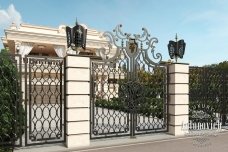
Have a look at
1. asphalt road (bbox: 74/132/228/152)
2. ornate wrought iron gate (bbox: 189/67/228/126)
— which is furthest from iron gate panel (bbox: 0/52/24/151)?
ornate wrought iron gate (bbox: 189/67/228/126)

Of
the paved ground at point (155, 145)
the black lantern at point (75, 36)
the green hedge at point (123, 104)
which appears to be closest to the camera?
the paved ground at point (155, 145)

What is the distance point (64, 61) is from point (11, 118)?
1.84 m

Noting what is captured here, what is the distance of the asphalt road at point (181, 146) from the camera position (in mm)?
6746

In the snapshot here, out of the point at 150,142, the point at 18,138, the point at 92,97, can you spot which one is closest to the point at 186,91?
the point at 150,142

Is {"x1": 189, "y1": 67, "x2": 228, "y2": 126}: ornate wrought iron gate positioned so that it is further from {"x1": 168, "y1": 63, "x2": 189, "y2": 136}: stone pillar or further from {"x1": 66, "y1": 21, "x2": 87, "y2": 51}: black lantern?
{"x1": 66, "y1": 21, "x2": 87, "y2": 51}: black lantern

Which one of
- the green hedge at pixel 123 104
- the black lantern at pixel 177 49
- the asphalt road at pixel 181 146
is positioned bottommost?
the asphalt road at pixel 181 146

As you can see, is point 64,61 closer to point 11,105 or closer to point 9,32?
point 11,105

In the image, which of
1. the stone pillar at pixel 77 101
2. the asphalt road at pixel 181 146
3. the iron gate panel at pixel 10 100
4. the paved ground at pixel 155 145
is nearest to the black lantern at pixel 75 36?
the stone pillar at pixel 77 101

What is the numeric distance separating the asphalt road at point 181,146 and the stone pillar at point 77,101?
0.46m

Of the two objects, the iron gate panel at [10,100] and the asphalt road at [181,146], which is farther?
the asphalt road at [181,146]

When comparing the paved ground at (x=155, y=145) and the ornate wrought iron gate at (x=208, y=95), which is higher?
the ornate wrought iron gate at (x=208, y=95)

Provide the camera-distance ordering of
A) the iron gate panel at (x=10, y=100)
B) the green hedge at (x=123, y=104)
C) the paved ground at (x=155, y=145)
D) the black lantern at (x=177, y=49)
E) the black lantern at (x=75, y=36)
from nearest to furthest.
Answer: the iron gate panel at (x=10, y=100)
the paved ground at (x=155, y=145)
the black lantern at (x=75, y=36)
the green hedge at (x=123, y=104)
the black lantern at (x=177, y=49)

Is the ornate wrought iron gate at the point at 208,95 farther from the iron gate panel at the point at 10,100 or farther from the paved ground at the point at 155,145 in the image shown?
the iron gate panel at the point at 10,100

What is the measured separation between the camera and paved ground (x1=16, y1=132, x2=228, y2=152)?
672cm
